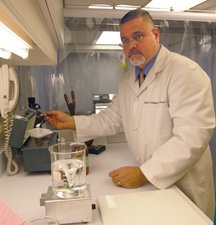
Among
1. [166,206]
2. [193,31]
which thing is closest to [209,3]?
[193,31]

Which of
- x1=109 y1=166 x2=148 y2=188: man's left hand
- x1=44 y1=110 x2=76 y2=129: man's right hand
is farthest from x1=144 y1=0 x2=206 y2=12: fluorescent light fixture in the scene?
x1=109 y1=166 x2=148 y2=188: man's left hand

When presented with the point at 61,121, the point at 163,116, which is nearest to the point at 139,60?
the point at 163,116

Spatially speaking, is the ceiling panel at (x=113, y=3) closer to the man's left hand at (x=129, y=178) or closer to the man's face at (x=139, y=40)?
the man's face at (x=139, y=40)

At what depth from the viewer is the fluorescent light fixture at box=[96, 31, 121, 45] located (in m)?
2.31

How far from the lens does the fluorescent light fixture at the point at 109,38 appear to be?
7.59 feet

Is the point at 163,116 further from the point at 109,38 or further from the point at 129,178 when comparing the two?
the point at 109,38

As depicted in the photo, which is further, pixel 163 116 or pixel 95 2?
pixel 95 2

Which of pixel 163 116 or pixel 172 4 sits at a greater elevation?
pixel 172 4

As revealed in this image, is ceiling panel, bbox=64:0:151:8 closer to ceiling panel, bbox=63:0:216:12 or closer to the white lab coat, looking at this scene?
ceiling panel, bbox=63:0:216:12

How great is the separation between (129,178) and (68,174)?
1.08ft

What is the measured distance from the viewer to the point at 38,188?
111cm

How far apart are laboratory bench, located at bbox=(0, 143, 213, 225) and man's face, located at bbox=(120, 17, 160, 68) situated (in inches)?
22.3

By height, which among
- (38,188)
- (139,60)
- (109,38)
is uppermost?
(109,38)

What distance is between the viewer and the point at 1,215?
2.39 ft
